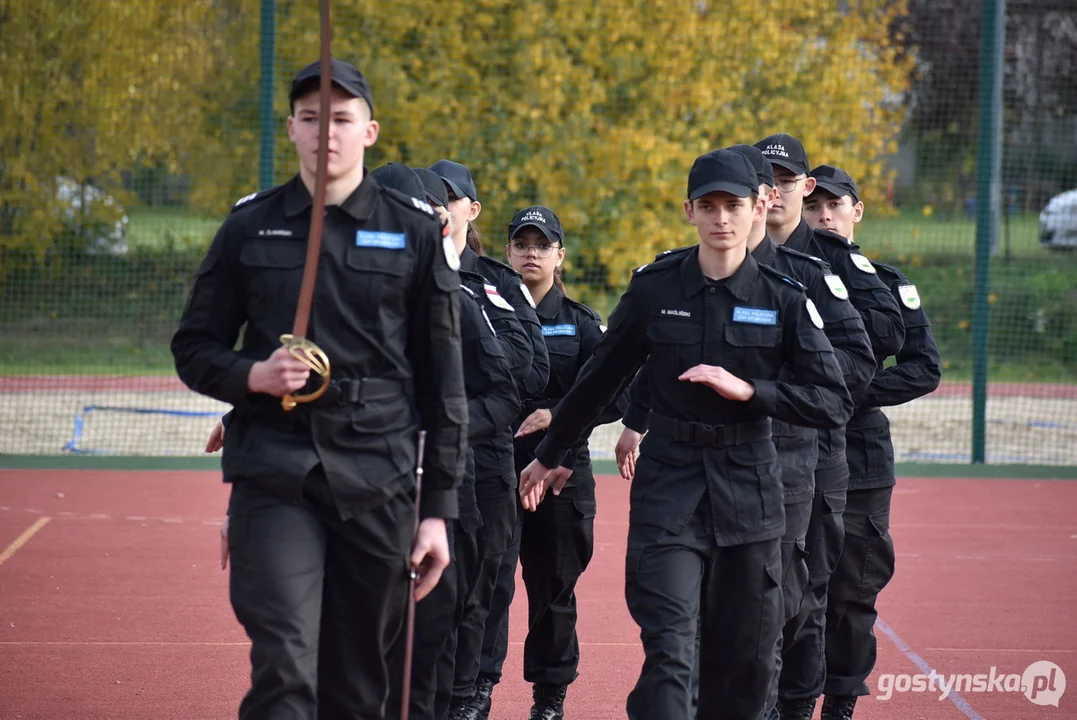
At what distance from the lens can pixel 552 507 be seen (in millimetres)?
6133

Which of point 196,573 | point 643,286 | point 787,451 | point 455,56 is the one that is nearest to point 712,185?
point 643,286

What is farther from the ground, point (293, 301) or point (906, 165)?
point (906, 165)

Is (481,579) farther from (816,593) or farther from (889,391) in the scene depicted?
(889,391)

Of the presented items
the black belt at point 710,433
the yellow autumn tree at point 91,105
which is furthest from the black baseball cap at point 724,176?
the yellow autumn tree at point 91,105

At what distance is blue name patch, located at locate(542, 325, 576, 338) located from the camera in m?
6.32

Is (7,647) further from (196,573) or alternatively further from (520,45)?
(520,45)

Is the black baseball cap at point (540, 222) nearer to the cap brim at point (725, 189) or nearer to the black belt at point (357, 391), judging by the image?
the cap brim at point (725, 189)

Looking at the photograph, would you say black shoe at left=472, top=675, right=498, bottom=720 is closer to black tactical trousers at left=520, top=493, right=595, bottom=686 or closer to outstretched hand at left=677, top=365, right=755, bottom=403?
black tactical trousers at left=520, top=493, right=595, bottom=686

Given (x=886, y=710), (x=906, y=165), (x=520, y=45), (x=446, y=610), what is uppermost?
(x=520, y=45)

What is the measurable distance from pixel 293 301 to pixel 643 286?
139 centimetres

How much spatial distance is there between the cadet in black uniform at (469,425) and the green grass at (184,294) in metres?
8.37

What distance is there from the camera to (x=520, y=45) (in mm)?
14125

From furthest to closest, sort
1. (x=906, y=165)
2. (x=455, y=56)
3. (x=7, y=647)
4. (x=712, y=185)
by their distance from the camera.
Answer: (x=906, y=165), (x=455, y=56), (x=7, y=647), (x=712, y=185)

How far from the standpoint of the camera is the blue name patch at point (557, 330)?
6.32 meters
